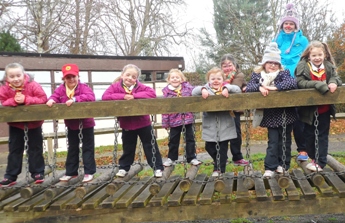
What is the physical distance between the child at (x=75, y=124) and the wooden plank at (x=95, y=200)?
0.39m

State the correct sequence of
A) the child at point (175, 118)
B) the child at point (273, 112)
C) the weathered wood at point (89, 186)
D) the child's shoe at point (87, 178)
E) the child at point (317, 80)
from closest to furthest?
the weathered wood at point (89, 186) < the child at point (317, 80) < the child at point (273, 112) < the child's shoe at point (87, 178) < the child at point (175, 118)

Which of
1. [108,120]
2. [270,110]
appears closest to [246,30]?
[108,120]

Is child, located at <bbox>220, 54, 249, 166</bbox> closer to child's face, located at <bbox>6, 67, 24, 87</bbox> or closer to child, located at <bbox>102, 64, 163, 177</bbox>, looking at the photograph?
child, located at <bbox>102, 64, 163, 177</bbox>

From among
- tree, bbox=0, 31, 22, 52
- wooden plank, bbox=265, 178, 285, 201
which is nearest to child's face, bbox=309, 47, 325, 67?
wooden plank, bbox=265, 178, 285, 201

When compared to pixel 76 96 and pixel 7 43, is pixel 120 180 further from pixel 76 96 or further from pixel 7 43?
pixel 7 43

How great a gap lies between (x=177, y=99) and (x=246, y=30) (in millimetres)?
15402

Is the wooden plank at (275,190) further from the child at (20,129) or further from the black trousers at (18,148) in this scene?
the black trousers at (18,148)

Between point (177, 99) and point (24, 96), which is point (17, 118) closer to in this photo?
point (24, 96)

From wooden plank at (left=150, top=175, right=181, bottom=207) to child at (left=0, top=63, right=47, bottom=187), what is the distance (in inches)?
55.5

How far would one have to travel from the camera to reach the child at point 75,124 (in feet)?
12.9

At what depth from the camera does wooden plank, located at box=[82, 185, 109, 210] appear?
3.39m

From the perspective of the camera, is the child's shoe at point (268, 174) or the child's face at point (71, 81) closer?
the child's shoe at point (268, 174)

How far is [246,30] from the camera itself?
17.9 metres

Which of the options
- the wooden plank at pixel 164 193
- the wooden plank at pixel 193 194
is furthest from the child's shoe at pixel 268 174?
the wooden plank at pixel 164 193
